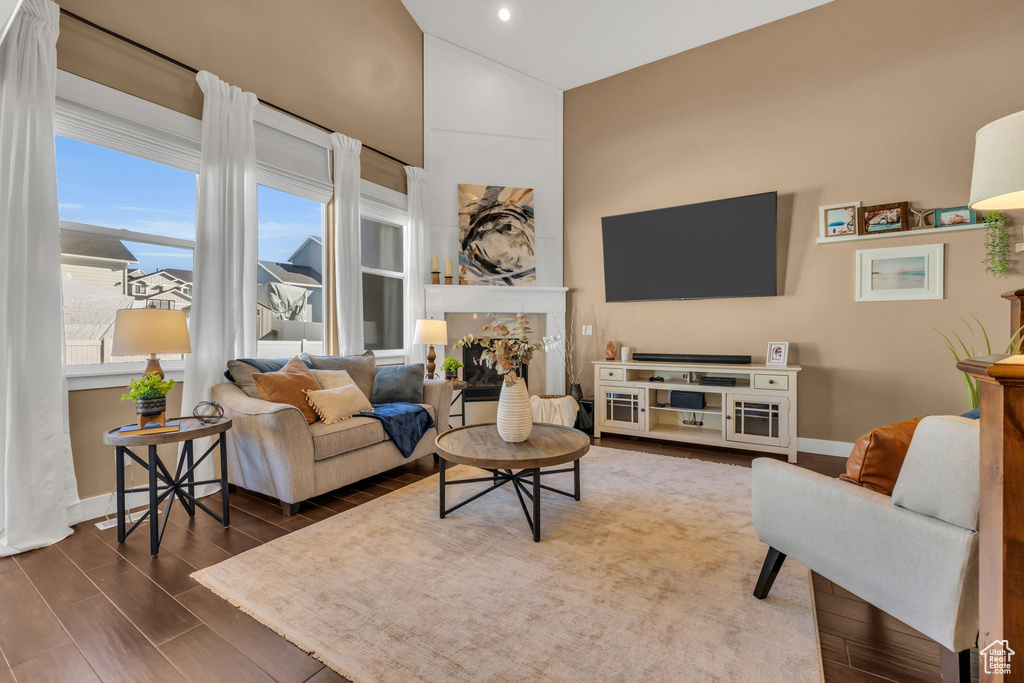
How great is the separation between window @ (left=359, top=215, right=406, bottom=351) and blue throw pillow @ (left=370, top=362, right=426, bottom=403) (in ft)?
2.67

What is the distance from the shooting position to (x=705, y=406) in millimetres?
4305

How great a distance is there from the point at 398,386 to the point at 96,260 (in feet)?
6.66

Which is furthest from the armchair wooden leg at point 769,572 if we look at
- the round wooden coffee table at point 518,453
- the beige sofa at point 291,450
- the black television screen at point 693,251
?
the black television screen at point 693,251

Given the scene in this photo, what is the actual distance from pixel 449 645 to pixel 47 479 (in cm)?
230

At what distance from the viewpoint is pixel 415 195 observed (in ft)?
16.1

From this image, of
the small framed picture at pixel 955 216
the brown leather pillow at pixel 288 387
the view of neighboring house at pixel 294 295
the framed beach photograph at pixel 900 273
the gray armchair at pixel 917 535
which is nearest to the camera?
the gray armchair at pixel 917 535

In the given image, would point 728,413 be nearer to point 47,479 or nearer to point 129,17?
point 47,479

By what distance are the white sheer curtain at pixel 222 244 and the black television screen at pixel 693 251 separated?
3.42 meters

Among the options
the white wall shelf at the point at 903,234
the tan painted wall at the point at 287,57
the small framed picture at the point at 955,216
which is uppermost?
the tan painted wall at the point at 287,57

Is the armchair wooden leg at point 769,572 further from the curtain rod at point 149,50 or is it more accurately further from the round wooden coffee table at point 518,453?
the curtain rod at point 149,50

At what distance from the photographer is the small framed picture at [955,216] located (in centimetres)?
344

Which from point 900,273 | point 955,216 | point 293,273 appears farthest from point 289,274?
point 955,216

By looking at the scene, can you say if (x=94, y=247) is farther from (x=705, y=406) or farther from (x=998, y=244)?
(x=998, y=244)

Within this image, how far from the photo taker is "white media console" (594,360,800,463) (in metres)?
3.83
